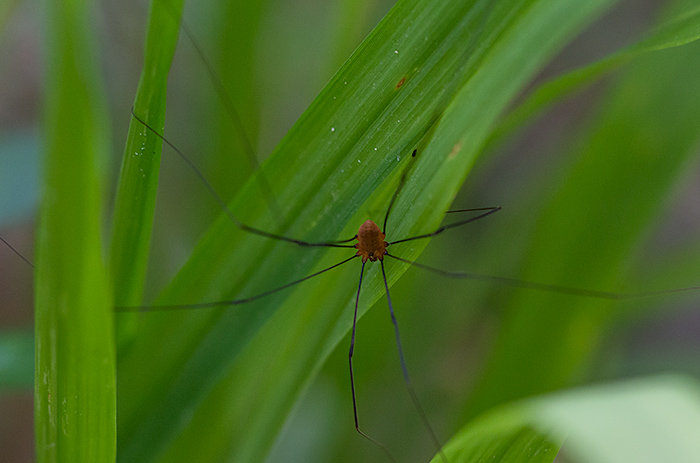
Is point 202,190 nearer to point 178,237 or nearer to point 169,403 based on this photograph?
point 178,237

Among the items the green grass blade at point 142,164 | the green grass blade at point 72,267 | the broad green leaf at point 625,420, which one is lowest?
the broad green leaf at point 625,420

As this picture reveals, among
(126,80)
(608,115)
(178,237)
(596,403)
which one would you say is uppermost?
(126,80)

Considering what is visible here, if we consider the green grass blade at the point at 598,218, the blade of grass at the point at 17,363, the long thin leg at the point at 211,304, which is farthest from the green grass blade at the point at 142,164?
the green grass blade at the point at 598,218

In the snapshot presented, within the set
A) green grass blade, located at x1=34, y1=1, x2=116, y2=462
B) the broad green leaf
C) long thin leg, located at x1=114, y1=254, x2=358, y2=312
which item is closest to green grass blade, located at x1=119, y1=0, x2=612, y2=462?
long thin leg, located at x1=114, y1=254, x2=358, y2=312

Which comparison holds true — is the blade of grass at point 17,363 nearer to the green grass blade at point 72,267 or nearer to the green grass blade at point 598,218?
the green grass blade at point 72,267

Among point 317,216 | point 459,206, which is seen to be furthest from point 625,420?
point 459,206

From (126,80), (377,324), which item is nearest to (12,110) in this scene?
(126,80)
